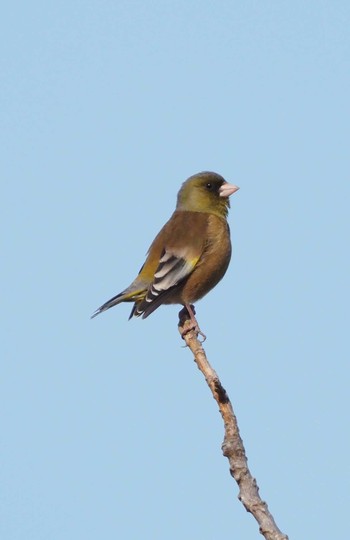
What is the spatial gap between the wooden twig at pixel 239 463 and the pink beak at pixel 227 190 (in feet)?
13.2

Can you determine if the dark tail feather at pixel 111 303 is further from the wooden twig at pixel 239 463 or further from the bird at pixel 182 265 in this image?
the wooden twig at pixel 239 463

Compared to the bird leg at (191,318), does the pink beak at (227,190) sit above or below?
above

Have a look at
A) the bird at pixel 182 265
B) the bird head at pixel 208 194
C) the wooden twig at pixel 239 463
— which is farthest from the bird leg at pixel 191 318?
the wooden twig at pixel 239 463

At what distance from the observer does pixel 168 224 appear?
871 centimetres

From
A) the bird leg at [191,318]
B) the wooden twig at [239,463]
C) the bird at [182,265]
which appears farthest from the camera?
the bird at [182,265]

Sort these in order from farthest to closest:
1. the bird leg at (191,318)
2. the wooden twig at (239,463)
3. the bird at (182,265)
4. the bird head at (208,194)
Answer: the bird head at (208,194) < the bird at (182,265) < the bird leg at (191,318) < the wooden twig at (239,463)

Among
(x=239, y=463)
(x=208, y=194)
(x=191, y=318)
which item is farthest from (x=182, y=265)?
(x=239, y=463)

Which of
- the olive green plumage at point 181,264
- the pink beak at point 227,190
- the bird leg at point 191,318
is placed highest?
the pink beak at point 227,190

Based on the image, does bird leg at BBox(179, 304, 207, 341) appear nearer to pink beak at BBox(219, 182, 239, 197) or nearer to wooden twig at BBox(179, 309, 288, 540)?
pink beak at BBox(219, 182, 239, 197)

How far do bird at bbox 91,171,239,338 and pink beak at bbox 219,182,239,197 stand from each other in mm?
310

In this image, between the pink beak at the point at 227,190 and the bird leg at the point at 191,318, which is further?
Answer: the pink beak at the point at 227,190

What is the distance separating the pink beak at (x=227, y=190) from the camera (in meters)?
9.09

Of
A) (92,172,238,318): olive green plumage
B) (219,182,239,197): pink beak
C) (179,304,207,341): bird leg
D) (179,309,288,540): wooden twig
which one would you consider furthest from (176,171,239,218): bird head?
(179,309,288,540): wooden twig

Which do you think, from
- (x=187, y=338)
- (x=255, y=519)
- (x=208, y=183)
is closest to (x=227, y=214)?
(x=208, y=183)
